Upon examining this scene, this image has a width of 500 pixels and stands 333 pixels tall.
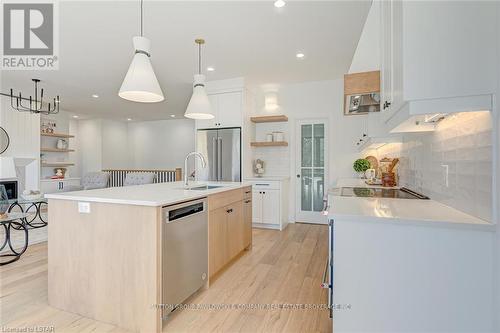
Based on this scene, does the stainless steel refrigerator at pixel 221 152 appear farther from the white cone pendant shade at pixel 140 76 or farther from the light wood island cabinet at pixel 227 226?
the white cone pendant shade at pixel 140 76

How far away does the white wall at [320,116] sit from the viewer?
4.45m

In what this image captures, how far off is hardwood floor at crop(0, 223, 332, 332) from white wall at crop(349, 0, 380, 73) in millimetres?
1938

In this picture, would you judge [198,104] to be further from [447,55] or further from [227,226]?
[447,55]

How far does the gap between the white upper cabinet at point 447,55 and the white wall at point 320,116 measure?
3.36m

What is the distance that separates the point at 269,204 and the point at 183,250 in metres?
2.61

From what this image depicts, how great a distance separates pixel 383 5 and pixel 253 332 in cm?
229

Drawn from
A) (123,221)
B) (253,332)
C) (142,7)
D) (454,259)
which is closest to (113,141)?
(142,7)

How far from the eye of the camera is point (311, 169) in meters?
4.73

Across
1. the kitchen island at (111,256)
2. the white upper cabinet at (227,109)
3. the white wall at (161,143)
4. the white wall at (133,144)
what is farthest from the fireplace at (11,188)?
the kitchen island at (111,256)

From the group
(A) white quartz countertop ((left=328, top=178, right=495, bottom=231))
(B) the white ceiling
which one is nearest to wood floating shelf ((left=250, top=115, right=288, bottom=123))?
(B) the white ceiling

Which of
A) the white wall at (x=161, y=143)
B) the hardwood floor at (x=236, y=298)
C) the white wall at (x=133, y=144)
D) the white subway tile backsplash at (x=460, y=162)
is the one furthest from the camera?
the white wall at (x=161, y=143)

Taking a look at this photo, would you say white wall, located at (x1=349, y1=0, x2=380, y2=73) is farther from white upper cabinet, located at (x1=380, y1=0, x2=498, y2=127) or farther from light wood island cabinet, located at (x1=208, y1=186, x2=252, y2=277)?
light wood island cabinet, located at (x1=208, y1=186, x2=252, y2=277)

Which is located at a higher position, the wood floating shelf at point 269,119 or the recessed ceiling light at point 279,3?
the recessed ceiling light at point 279,3

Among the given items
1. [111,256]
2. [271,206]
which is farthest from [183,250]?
[271,206]
